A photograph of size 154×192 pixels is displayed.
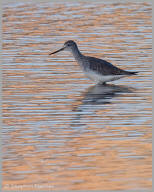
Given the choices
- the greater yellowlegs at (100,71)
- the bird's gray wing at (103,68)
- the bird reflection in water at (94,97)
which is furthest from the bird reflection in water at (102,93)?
the bird's gray wing at (103,68)

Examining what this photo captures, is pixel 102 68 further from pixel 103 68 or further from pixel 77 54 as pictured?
pixel 77 54

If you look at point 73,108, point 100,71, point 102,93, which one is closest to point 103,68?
point 100,71

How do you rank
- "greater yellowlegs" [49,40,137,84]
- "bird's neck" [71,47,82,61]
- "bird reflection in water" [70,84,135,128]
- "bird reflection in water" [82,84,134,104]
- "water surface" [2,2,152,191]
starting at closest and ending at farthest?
"water surface" [2,2,152,191] < "bird reflection in water" [70,84,135,128] < "bird reflection in water" [82,84,134,104] < "greater yellowlegs" [49,40,137,84] < "bird's neck" [71,47,82,61]

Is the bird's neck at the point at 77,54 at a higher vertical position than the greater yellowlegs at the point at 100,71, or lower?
higher

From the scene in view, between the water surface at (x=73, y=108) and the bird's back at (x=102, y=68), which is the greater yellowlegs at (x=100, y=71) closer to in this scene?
the bird's back at (x=102, y=68)

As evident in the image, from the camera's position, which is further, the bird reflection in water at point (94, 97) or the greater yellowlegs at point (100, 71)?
the greater yellowlegs at point (100, 71)

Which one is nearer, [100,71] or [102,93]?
[102,93]

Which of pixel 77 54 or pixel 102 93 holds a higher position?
pixel 77 54

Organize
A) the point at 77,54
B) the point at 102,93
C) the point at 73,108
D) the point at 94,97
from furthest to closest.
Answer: the point at 77,54, the point at 102,93, the point at 94,97, the point at 73,108

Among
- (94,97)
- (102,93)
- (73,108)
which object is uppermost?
(73,108)

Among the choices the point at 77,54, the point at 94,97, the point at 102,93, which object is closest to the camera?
the point at 94,97

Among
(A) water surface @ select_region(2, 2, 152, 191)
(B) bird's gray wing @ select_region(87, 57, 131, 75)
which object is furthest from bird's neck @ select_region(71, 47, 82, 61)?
(A) water surface @ select_region(2, 2, 152, 191)

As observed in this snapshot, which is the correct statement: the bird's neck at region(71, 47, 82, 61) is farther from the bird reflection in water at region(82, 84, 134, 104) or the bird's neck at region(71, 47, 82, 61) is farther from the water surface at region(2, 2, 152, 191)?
the bird reflection in water at region(82, 84, 134, 104)

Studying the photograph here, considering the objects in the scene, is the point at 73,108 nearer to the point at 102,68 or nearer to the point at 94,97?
the point at 94,97
